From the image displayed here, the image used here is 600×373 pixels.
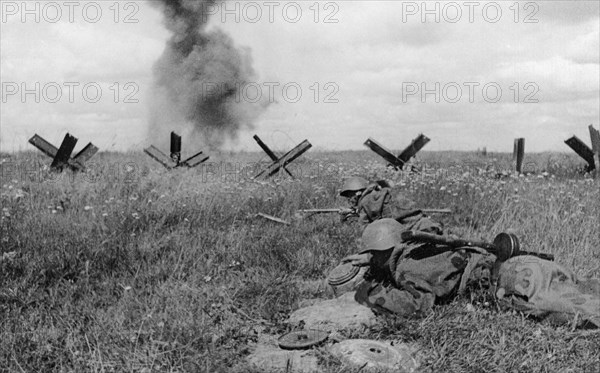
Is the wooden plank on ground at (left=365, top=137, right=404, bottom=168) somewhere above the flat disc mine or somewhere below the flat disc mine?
above

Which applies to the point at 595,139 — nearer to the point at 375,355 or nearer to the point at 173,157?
the point at 173,157

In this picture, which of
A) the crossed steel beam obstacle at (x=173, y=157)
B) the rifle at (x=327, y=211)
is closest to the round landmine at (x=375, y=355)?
the rifle at (x=327, y=211)

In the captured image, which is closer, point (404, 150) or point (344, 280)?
point (344, 280)

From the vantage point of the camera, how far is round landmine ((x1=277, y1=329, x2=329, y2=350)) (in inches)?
161

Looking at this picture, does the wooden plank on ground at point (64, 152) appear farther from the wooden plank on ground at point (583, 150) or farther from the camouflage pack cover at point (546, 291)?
the wooden plank on ground at point (583, 150)

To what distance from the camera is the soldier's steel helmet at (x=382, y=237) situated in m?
4.83

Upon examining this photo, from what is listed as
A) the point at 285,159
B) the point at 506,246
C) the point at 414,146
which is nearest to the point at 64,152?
the point at 285,159

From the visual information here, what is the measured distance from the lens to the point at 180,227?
691cm

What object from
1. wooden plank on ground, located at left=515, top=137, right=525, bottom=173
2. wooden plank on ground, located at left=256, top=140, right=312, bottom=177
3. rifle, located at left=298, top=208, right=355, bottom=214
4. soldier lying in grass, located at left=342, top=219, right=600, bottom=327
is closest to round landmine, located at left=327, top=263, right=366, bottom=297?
soldier lying in grass, located at left=342, top=219, right=600, bottom=327

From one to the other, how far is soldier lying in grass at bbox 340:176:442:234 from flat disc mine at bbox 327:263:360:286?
2.27 ft

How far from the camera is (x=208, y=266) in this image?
5.74 metres

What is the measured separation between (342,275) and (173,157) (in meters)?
7.07

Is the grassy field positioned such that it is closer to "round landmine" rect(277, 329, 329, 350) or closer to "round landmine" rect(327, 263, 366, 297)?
"round landmine" rect(327, 263, 366, 297)

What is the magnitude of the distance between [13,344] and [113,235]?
7.77ft
